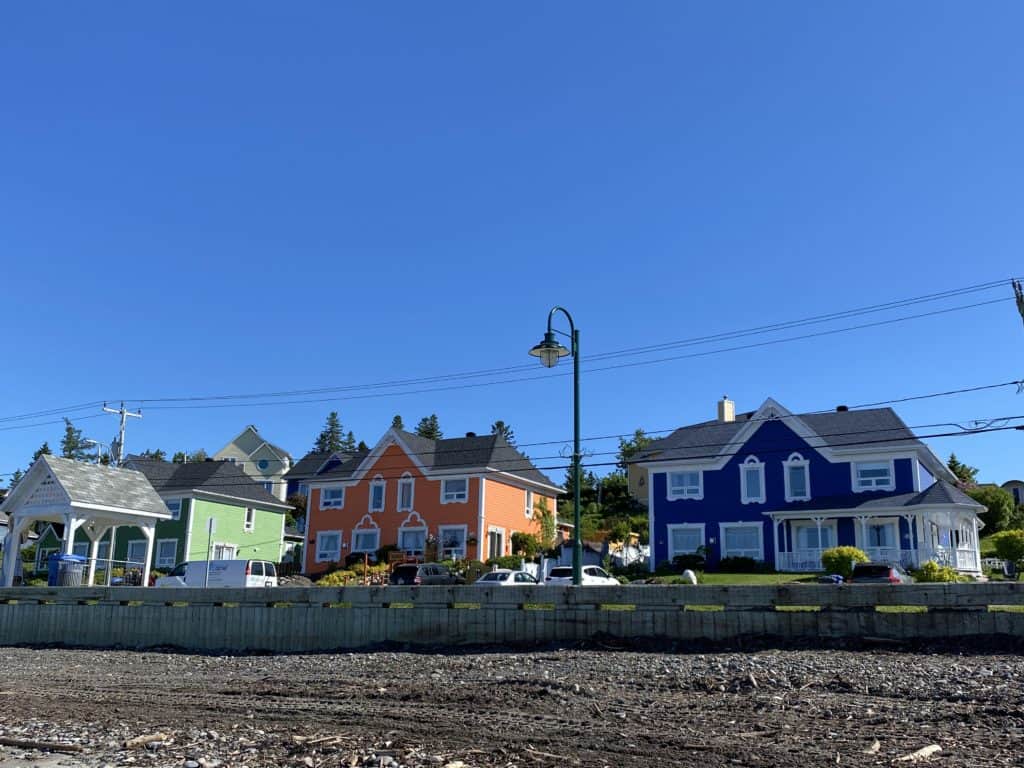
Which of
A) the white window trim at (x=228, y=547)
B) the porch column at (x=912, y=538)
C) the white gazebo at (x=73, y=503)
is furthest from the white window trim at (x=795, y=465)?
the white window trim at (x=228, y=547)

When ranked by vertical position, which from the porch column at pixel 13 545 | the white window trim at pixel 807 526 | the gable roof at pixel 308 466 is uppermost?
the gable roof at pixel 308 466

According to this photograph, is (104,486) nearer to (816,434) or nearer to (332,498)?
(332,498)

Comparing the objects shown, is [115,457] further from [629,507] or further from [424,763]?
[424,763]

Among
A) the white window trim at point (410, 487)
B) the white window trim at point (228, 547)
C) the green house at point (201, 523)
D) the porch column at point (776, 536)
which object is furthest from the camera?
the white window trim at point (228, 547)

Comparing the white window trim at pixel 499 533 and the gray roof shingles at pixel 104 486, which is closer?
the gray roof shingles at pixel 104 486

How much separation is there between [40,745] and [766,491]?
38.3m

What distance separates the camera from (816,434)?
43844mm

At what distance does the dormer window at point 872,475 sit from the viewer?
4191 cm

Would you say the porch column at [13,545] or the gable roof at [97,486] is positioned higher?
the gable roof at [97,486]

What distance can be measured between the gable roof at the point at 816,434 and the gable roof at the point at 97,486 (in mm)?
20593

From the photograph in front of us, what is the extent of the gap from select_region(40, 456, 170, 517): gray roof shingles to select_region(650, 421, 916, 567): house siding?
76.3ft

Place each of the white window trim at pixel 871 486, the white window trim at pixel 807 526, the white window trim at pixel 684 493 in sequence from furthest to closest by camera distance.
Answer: the white window trim at pixel 684 493 → the white window trim at pixel 807 526 → the white window trim at pixel 871 486

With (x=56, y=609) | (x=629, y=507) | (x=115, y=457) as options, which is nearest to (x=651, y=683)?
(x=56, y=609)

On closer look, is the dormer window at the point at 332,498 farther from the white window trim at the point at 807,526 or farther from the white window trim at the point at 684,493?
the white window trim at the point at 807,526
